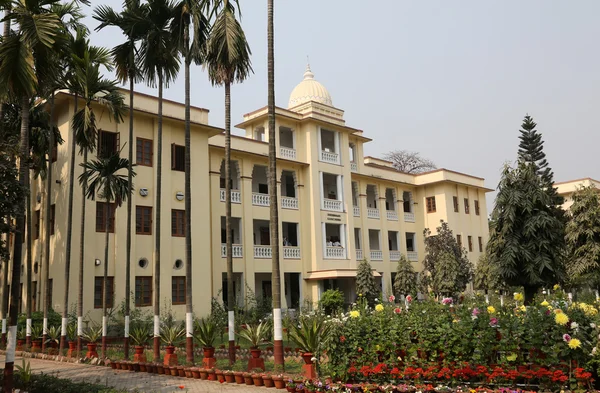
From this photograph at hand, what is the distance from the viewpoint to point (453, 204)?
33594 mm

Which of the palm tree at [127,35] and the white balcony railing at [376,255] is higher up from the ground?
the palm tree at [127,35]

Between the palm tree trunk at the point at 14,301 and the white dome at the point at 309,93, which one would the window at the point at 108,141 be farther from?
the white dome at the point at 309,93

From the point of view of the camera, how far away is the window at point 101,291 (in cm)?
1820

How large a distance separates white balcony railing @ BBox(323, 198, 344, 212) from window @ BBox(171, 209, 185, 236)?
834 centimetres

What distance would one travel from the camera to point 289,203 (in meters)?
26.1

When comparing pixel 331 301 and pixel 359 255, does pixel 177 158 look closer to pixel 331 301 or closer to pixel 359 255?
pixel 331 301

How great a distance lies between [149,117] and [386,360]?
49.8 ft

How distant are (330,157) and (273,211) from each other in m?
17.2

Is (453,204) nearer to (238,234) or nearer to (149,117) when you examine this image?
(238,234)

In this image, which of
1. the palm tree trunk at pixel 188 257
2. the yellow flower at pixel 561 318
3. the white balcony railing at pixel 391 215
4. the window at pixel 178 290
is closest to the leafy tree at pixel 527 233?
the yellow flower at pixel 561 318

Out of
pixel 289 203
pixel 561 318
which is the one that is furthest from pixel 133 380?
pixel 289 203

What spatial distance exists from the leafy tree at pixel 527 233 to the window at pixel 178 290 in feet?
37.8

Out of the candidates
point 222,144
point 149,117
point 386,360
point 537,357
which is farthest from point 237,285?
point 537,357

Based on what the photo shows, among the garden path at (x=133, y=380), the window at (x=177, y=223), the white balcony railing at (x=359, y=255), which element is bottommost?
the garden path at (x=133, y=380)
